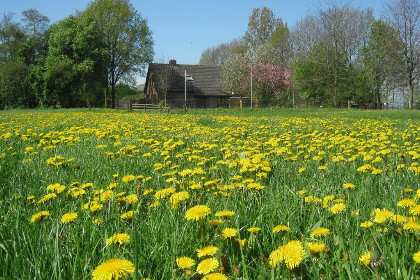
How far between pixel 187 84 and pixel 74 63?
17.7 meters

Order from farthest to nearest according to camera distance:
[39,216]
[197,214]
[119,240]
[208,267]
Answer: [39,216]
[197,214]
[119,240]
[208,267]

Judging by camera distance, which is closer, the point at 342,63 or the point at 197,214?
the point at 197,214

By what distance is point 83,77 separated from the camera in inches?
1597

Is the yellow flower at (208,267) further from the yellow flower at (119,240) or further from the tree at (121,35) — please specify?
the tree at (121,35)

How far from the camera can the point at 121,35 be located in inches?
1818

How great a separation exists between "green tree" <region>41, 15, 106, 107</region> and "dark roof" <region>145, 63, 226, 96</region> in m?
11.0

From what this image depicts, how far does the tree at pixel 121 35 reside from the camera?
45.6 metres

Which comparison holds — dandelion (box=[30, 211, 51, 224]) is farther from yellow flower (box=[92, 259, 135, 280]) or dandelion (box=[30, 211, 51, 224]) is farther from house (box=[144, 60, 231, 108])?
house (box=[144, 60, 231, 108])

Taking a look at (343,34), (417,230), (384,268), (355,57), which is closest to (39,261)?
(384,268)

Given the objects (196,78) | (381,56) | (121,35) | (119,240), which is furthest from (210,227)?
(196,78)

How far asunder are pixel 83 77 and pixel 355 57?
1257 inches

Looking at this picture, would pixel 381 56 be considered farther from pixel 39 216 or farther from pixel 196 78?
pixel 39 216

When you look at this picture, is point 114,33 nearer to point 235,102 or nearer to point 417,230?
point 235,102

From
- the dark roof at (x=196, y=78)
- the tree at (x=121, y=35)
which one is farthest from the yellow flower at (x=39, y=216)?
the dark roof at (x=196, y=78)
